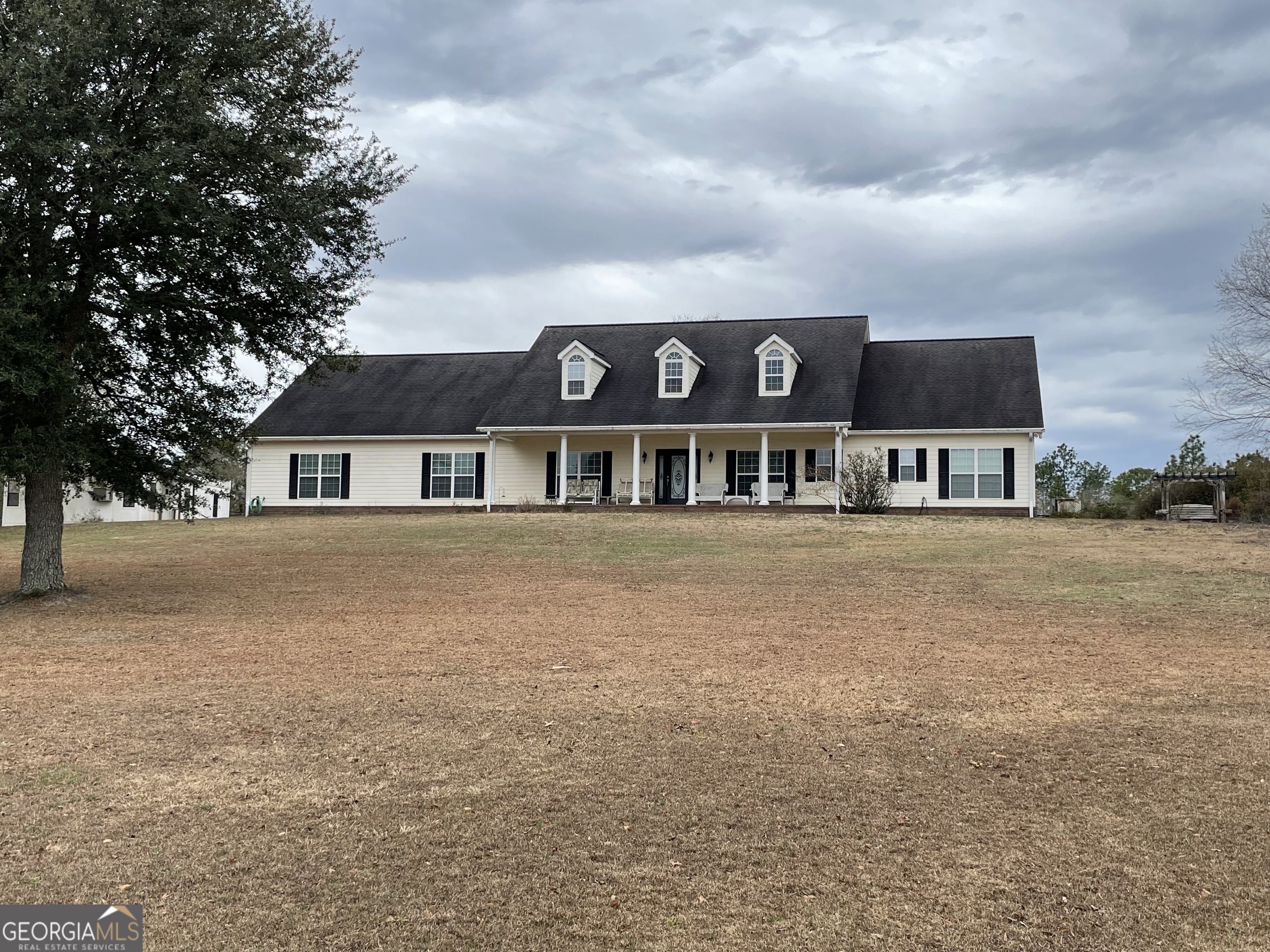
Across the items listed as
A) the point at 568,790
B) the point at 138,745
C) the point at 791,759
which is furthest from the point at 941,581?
the point at 138,745

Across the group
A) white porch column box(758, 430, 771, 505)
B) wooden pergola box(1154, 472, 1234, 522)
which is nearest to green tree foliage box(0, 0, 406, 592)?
white porch column box(758, 430, 771, 505)

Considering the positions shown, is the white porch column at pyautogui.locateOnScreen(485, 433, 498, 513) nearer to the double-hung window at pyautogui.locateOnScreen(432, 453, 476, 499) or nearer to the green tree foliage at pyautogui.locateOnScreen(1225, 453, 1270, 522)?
the double-hung window at pyautogui.locateOnScreen(432, 453, 476, 499)

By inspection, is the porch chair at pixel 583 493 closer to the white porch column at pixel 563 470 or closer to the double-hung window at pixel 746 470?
the white porch column at pixel 563 470

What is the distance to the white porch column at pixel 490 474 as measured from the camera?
102ft

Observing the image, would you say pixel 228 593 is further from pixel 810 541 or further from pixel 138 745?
pixel 810 541

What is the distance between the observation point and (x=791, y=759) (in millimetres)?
7070

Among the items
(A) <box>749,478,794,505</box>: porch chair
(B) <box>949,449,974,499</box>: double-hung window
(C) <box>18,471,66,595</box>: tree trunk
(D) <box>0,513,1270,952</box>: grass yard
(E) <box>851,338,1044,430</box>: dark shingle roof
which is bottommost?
(D) <box>0,513,1270,952</box>: grass yard

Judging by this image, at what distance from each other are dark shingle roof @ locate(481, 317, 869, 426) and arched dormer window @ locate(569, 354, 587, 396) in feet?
1.34

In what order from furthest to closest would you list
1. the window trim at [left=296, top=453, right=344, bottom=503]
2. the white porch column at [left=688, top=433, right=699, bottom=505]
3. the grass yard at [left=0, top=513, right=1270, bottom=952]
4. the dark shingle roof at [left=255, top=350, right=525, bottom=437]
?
the window trim at [left=296, top=453, right=344, bottom=503]
the dark shingle roof at [left=255, top=350, right=525, bottom=437]
the white porch column at [left=688, top=433, right=699, bottom=505]
the grass yard at [left=0, top=513, right=1270, bottom=952]

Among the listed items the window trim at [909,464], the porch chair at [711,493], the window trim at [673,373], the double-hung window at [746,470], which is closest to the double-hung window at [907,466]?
the window trim at [909,464]

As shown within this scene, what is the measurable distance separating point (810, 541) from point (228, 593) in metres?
11.6

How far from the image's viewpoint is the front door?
3148cm

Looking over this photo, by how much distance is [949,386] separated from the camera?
30875 mm

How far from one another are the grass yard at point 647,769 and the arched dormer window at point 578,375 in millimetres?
17152
